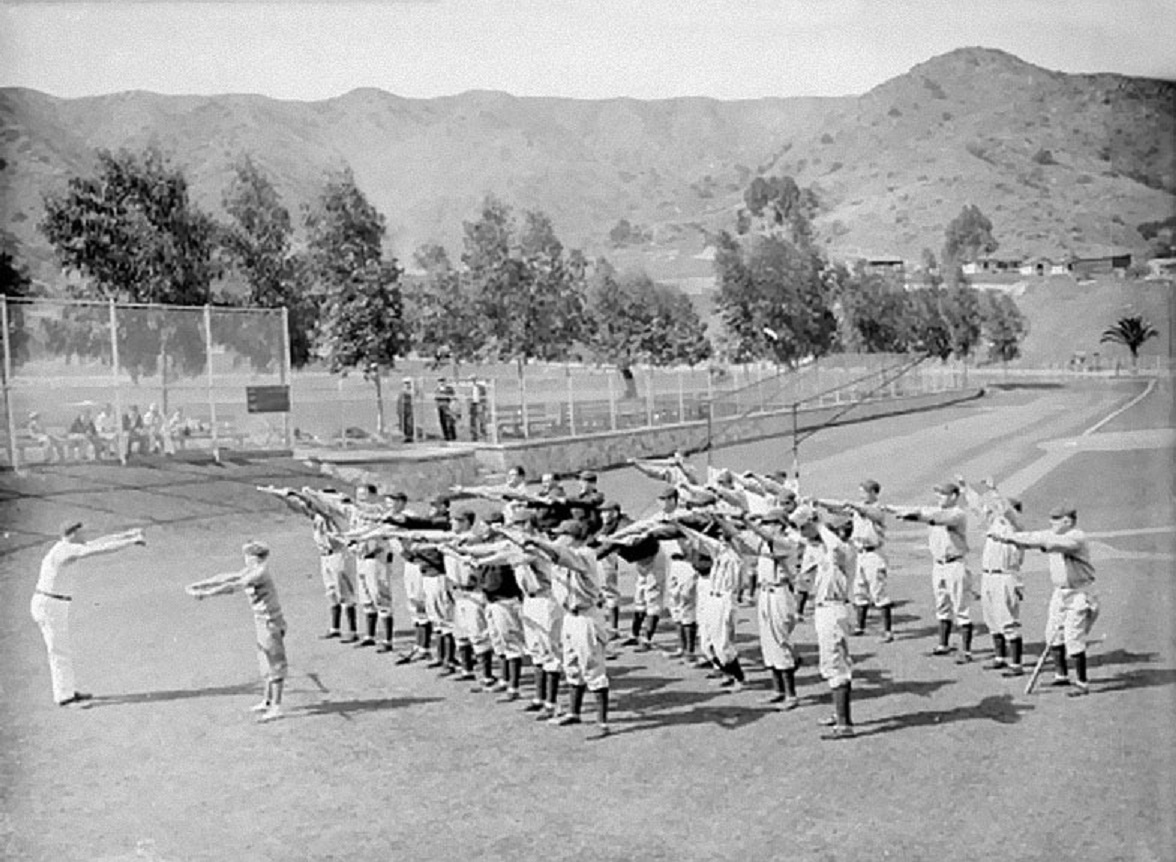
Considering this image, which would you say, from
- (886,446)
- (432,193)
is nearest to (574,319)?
(432,193)

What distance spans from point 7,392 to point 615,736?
8.35 meters

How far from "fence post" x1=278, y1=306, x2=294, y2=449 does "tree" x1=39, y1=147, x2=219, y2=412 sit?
1.12 meters

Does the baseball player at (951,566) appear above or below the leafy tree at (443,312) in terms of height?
below

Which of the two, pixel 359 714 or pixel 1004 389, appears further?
pixel 1004 389

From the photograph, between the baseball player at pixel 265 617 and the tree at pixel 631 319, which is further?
the tree at pixel 631 319

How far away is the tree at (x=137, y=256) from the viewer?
12.9 metres

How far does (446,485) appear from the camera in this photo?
531 inches

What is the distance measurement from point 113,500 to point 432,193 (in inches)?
205

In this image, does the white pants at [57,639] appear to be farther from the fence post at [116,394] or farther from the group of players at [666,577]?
the fence post at [116,394]

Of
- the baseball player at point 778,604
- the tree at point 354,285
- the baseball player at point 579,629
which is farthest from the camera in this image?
the tree at point 354,285

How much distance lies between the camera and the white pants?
333 inches

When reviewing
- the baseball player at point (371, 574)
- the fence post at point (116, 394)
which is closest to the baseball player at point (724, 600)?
the baseball player at point (371, 574)

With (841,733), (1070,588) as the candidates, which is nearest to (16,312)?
(841,733)

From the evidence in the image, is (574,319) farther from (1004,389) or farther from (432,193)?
(1004,389)
